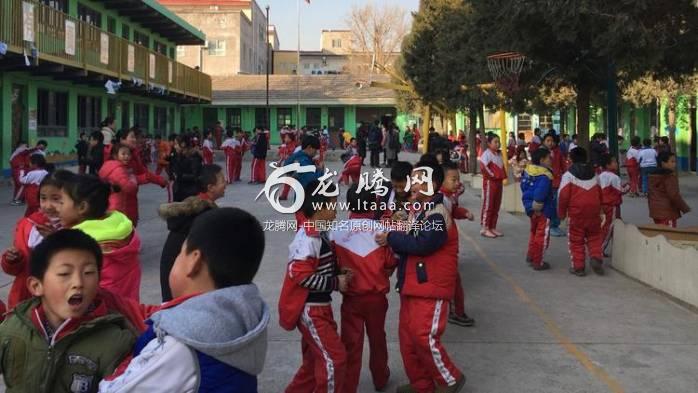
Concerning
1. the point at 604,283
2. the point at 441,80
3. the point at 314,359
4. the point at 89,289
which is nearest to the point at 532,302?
the point at 604,283

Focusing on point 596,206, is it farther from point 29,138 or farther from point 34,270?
point 29,138

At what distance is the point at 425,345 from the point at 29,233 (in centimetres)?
234

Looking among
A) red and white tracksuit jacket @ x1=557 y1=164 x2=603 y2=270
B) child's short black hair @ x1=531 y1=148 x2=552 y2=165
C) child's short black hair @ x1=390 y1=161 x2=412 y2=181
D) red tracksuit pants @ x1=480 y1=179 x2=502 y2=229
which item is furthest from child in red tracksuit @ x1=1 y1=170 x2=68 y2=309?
red tracksuit pants @ x1=480 y1=179 x2=502 y2=229

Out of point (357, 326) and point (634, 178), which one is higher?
point (634, 178)

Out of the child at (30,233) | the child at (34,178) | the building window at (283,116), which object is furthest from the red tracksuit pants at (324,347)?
the building window at (283,116)

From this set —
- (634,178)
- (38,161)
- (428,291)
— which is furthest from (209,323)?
(634,178)

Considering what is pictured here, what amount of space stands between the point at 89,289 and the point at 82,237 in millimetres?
185

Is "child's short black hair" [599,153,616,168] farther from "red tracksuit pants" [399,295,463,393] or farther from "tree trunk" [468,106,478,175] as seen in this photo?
"tree trunk" [468,106,478,175]

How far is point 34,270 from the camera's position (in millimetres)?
2363

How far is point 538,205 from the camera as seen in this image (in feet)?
28.3

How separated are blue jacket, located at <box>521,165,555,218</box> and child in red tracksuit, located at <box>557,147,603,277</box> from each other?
32cm

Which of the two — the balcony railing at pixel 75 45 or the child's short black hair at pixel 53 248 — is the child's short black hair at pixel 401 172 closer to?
the child's short black hair at pixel 53 248

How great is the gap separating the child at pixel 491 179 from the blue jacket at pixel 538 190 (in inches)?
55.2

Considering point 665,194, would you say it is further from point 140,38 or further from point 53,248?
point 140,38
